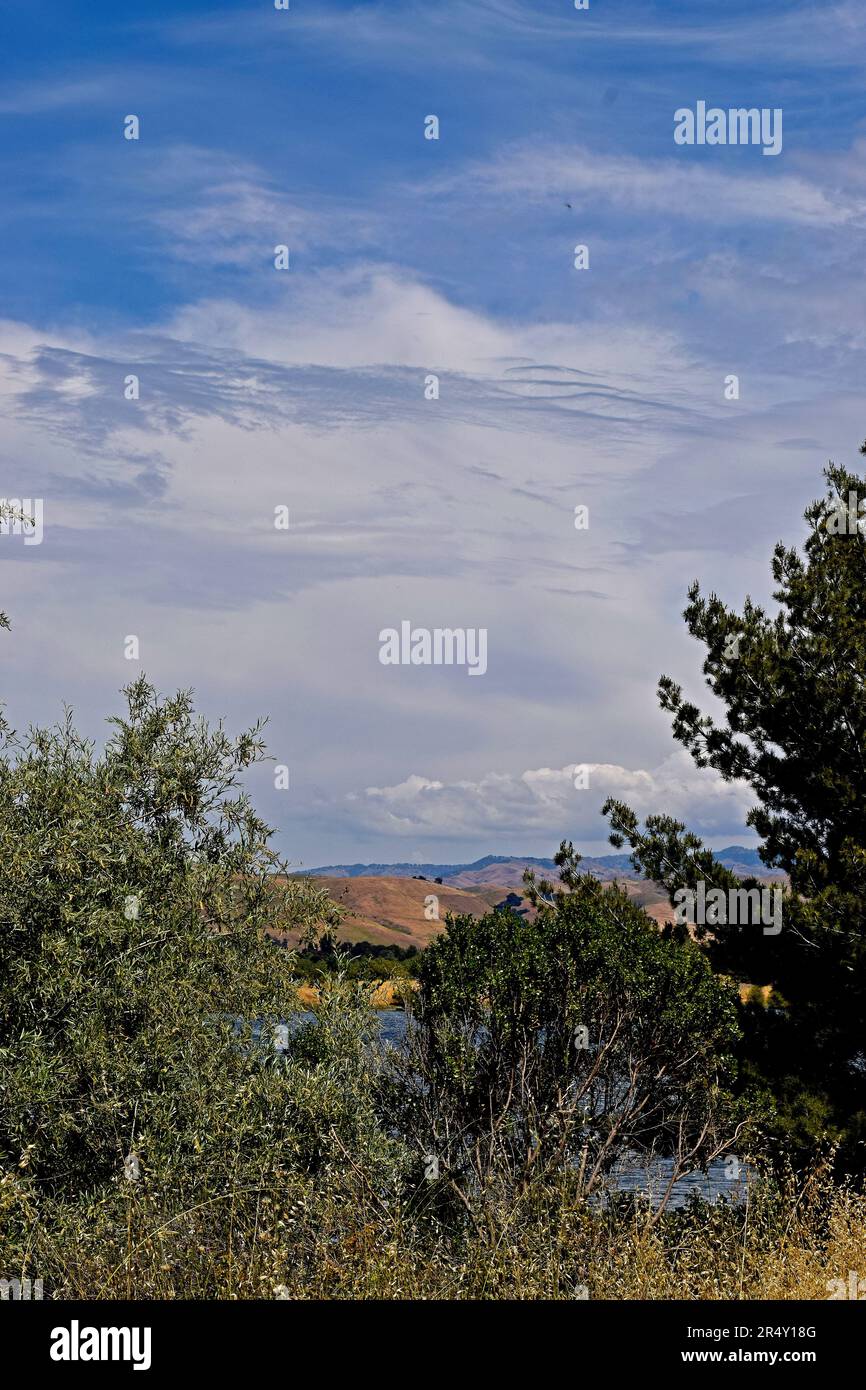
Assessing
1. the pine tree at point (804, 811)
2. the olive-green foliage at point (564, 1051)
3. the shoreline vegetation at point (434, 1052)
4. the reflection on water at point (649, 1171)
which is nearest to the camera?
the shoreline vegetation at point (434, 1052)

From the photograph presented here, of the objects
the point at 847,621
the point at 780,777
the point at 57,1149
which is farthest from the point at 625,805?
the point at 57,1149

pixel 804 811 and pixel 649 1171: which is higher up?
pixel 804 811

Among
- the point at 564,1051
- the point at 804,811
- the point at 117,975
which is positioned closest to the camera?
the point at 117,975

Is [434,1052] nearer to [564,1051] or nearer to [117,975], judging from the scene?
[564,1051]

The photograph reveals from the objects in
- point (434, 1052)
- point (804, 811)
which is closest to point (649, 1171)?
point (434, 1052)

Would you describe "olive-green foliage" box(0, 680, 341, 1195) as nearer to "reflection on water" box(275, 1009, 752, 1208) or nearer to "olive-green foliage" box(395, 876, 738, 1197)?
"reflection on water" box(275, 1009, 752, 1208)

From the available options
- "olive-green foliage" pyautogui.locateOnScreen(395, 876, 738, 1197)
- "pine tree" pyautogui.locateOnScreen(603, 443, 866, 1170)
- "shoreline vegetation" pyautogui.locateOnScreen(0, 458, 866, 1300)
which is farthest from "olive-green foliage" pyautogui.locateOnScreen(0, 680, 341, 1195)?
"pine tree" pyautogui.locateOnScreen(603, 443, 866, 1170)

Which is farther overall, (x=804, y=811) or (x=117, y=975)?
(x=804, y=811)

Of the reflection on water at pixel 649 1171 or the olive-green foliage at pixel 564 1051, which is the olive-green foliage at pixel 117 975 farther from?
the olive-green foliage at pixel 564 1051

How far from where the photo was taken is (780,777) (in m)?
18.5

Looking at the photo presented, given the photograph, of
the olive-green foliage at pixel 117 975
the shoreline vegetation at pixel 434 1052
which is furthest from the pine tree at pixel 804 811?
the olive-green foliage at pixel 117 975
